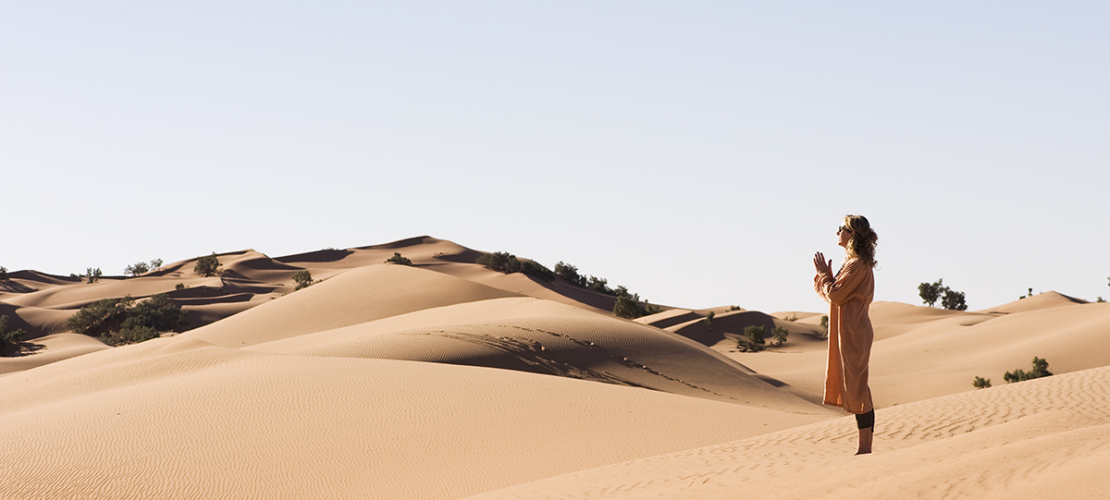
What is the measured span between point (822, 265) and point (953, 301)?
238ft

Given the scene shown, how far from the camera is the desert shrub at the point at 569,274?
72.7 m

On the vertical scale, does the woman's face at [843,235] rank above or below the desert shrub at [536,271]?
below

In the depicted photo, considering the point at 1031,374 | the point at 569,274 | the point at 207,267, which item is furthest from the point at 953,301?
the point at 207,267

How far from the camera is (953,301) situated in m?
72.0

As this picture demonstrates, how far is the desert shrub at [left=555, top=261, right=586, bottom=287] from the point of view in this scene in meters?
72.7

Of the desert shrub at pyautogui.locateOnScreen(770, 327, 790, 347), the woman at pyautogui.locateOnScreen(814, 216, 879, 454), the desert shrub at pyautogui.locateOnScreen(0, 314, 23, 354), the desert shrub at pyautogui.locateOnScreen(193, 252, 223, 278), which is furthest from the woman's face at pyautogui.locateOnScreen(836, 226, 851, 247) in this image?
the desert shrub at pyautogui.locateOnScreen(193, 252, 223, 278)

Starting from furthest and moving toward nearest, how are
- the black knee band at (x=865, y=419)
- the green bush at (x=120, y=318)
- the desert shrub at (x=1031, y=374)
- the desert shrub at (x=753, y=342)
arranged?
the desert shrub at (x=753, y=342), the green bush at (x=120, y=318), the desert shrub at (x=1031, y=374), the black knee band at (x=865, y=419)

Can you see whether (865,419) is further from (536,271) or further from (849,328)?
(536,271)

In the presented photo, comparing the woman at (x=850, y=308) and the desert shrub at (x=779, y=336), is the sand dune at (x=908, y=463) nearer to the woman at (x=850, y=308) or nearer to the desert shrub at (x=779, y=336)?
the woman at (x=850, y=308)

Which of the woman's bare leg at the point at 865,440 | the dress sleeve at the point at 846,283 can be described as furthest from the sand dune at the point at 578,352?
the dress sleeve at the point at 846,283

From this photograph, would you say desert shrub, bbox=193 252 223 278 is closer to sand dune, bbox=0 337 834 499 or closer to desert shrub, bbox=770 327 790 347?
desert shrub, bbox=770 327 790 347

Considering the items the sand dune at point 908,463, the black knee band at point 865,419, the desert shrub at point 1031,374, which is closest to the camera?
the sand dune at point 908,463

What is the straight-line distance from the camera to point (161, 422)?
11.8 m

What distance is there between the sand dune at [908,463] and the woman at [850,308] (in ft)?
1.91
